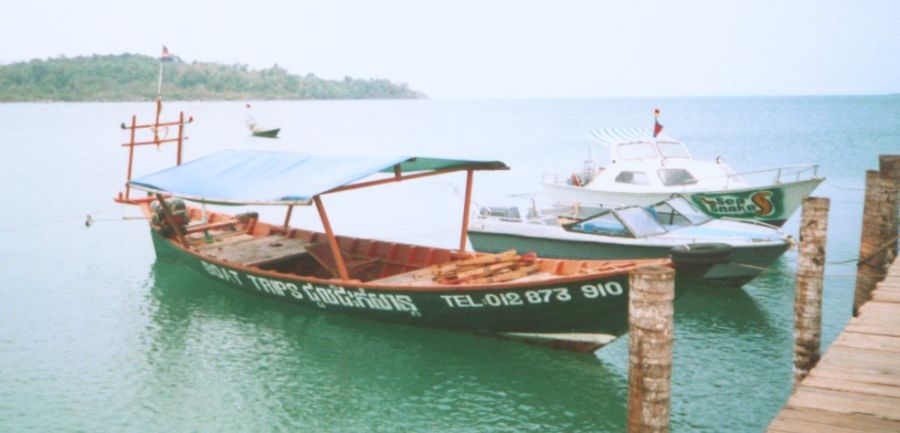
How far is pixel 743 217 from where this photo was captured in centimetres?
2039

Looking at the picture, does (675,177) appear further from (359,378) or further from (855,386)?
(855,386)

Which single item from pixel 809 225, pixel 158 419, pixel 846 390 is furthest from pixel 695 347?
pixel 158 419

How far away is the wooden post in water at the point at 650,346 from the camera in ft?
21.1

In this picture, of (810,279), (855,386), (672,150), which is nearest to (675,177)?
(672,150)

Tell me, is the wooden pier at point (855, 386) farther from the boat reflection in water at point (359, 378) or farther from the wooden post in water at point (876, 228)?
the boat reflection in water at point (359, 378)

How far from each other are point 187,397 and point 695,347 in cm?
926

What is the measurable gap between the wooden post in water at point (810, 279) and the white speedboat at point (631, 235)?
5523 mm

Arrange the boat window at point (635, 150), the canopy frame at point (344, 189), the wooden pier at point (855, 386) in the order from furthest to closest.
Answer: the boat window at point (635, 150) < the canopy frame at point (344, 189) < the wooden pier at point (855, 386)

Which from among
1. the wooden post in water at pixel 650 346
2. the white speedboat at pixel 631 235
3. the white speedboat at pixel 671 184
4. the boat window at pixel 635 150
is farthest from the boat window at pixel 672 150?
the wooden post in water at pixel 650 346

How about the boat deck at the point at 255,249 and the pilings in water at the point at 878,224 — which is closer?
the pilings in water at the point at 878,224

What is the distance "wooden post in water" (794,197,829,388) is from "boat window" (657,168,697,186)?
11883 mm

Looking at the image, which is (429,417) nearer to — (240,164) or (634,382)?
(634,382)

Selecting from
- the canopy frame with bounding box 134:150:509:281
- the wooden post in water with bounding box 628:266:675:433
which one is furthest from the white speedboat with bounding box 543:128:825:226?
the wooden post in water with bounding box 628:266:675:433

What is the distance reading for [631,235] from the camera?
1742cm
